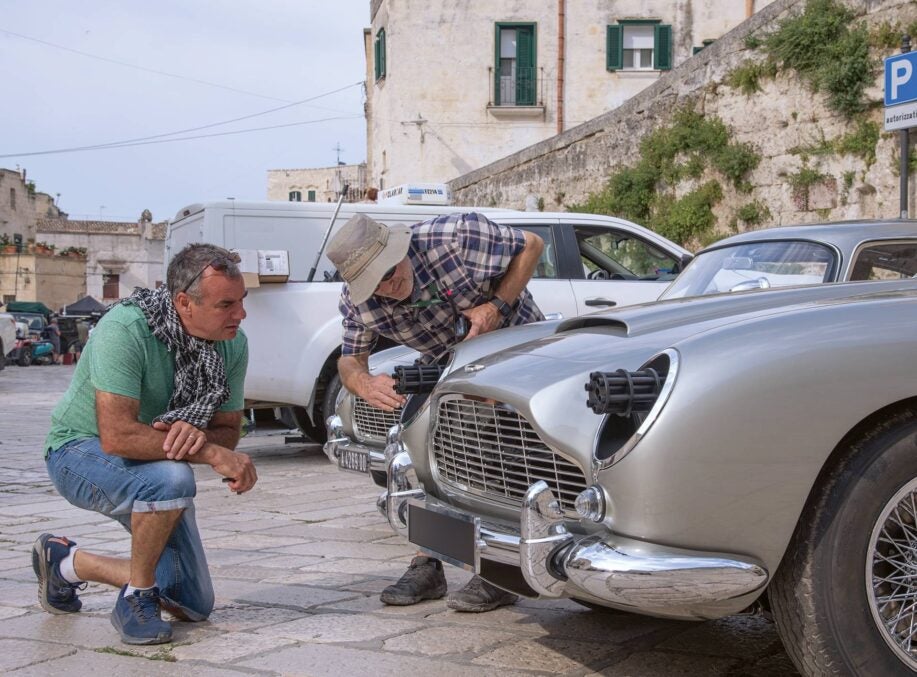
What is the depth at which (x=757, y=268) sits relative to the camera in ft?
15.4

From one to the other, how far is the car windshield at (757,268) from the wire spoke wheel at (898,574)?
1785mm

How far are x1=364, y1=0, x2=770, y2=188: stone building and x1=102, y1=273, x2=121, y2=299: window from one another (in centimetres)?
3698

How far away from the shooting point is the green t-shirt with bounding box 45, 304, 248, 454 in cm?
373

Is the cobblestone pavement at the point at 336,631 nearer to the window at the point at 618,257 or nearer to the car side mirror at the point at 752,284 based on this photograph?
the car side mirror at the point at 752,284

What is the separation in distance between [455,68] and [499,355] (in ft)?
79.0

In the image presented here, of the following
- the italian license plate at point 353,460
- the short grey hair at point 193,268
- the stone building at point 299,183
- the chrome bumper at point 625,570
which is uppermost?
the stone building at point 299,183

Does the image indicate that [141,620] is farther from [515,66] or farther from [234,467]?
[515,66]

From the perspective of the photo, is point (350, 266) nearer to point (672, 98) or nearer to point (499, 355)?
point (499, 355)

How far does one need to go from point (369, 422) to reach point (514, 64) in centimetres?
2185

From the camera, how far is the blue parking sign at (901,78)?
7.63m

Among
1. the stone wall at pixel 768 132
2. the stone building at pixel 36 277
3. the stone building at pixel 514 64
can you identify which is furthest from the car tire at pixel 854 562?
the stone building at pixel 36 277

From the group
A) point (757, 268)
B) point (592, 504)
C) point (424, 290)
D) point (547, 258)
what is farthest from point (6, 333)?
point (592, 504)

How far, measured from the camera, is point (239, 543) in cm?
561

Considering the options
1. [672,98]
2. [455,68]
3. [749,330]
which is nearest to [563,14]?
[455,68]
